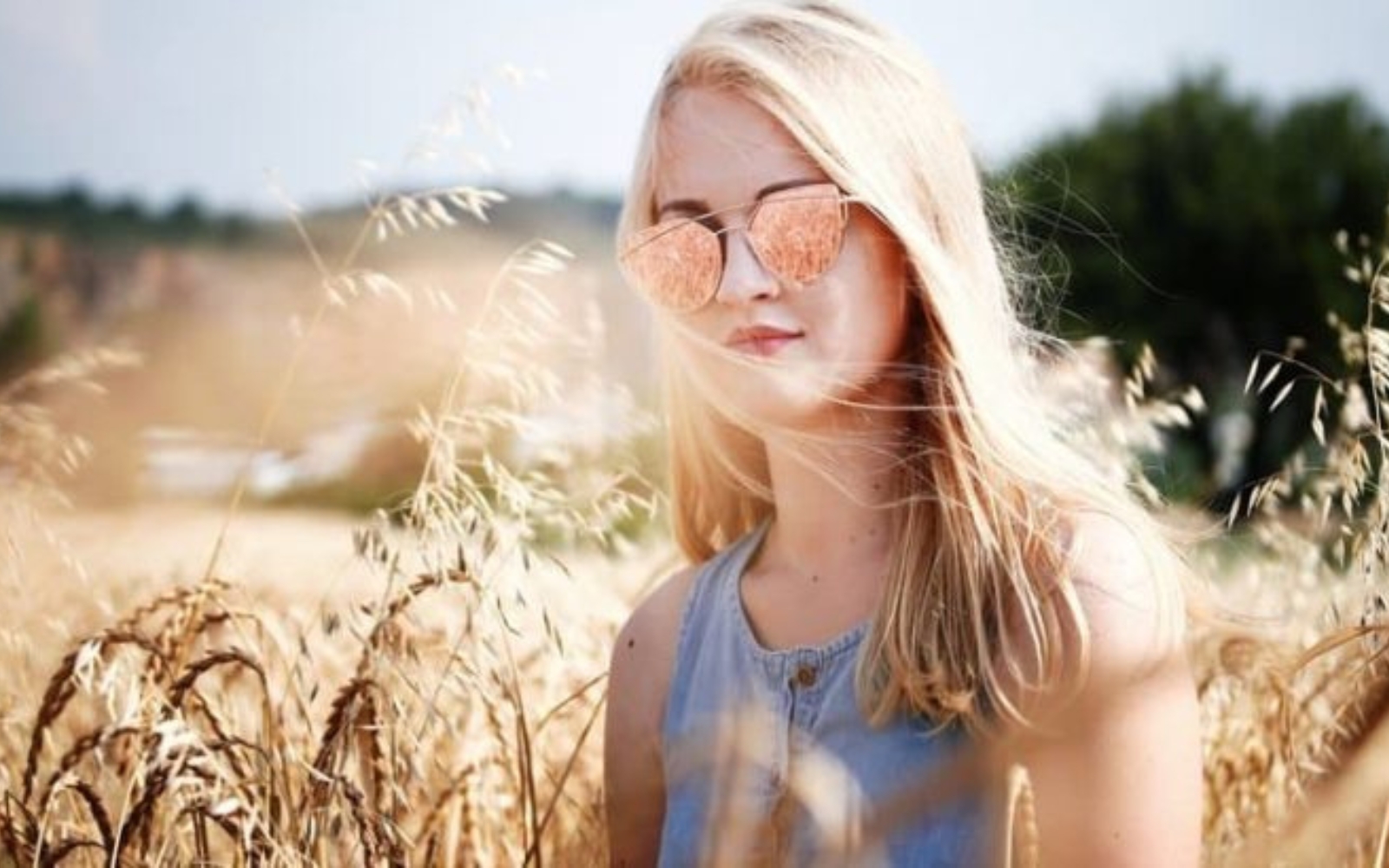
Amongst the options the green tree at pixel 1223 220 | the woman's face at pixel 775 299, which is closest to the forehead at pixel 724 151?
the woman's face at pixel 775 299

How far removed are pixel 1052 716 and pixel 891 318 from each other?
0.47 meters

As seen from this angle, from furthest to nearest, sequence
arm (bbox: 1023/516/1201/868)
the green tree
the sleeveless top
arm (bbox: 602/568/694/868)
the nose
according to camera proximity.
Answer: the green tree < arm (bbox: 602/568/694/868) < the nose < the sleeveless top < arm (bbox: 1023/516/1201/868)

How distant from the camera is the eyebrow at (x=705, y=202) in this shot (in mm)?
1667

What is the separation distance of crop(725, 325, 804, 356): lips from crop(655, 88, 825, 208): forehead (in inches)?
5.7

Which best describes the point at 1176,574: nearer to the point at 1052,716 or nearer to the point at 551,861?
the point at 1052,716

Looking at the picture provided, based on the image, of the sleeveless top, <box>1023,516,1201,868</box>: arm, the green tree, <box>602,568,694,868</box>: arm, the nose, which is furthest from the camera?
the green tree

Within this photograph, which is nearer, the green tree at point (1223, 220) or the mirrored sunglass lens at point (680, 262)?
the mirrored sunglass lens at point (680, 262)

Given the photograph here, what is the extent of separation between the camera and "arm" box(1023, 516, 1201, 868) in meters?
1.46

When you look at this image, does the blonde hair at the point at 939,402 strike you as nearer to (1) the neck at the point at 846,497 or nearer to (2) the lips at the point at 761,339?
(1) the neck at the point at 846,497

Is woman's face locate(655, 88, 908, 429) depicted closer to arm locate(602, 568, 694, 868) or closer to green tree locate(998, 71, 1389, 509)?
arm locate(602, 568, 694, 868)

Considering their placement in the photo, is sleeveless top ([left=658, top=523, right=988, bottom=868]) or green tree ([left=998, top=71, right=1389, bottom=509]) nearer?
sleeveless top ([left=658, top=523, right=988, bottom=868])

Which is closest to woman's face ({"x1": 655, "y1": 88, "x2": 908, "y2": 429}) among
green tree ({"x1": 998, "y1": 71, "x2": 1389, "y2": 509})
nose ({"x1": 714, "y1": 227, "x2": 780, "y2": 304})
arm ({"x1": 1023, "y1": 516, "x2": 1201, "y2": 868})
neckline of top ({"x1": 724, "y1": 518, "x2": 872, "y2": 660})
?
nose ({"x1": 714, "y1": 227, "x2": 780, "y2": 304})

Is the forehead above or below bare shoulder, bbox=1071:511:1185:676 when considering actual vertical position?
above

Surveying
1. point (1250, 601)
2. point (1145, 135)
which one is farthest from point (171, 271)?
point (1250, 601)
